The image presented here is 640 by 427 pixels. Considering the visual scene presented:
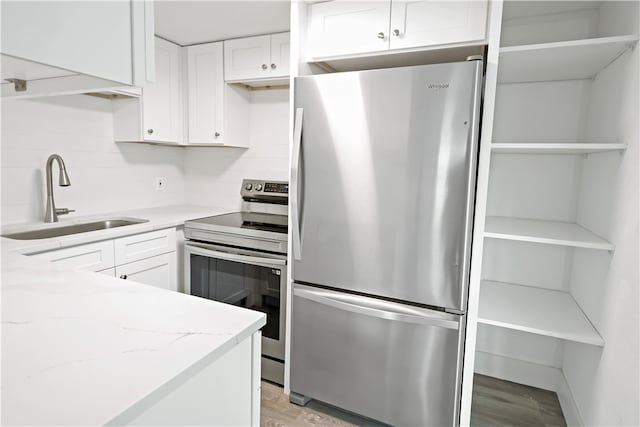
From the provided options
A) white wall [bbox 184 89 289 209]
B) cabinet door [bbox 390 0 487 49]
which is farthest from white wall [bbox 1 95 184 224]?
cabinet door [bbox 390 0 487 49]

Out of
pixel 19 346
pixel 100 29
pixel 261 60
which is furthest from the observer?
pixel 261 60

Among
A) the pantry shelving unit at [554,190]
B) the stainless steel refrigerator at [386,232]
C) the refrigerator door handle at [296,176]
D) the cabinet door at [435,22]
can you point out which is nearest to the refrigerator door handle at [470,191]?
the stainless steel refrigerator at [386,232]

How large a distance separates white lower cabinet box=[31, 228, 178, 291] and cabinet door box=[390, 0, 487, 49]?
173cm

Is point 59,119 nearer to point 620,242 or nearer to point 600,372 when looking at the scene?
point 620,242

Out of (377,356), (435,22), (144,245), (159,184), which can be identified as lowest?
(377,356)

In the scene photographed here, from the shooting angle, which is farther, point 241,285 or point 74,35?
point 241,285

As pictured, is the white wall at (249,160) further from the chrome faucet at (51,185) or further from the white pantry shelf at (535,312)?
the white pantry shelf at (535,312)

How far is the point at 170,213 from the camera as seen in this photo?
9.10 ft

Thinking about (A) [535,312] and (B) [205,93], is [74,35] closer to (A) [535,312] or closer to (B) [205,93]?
(A) [535,312]

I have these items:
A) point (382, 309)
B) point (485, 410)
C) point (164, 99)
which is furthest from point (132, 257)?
point (485, 410)

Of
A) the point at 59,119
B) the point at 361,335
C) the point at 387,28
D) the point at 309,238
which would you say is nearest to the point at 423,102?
the point at 387,28

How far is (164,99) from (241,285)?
144 centimetres

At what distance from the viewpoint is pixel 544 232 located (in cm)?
180

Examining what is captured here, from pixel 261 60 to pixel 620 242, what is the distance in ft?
7.26
